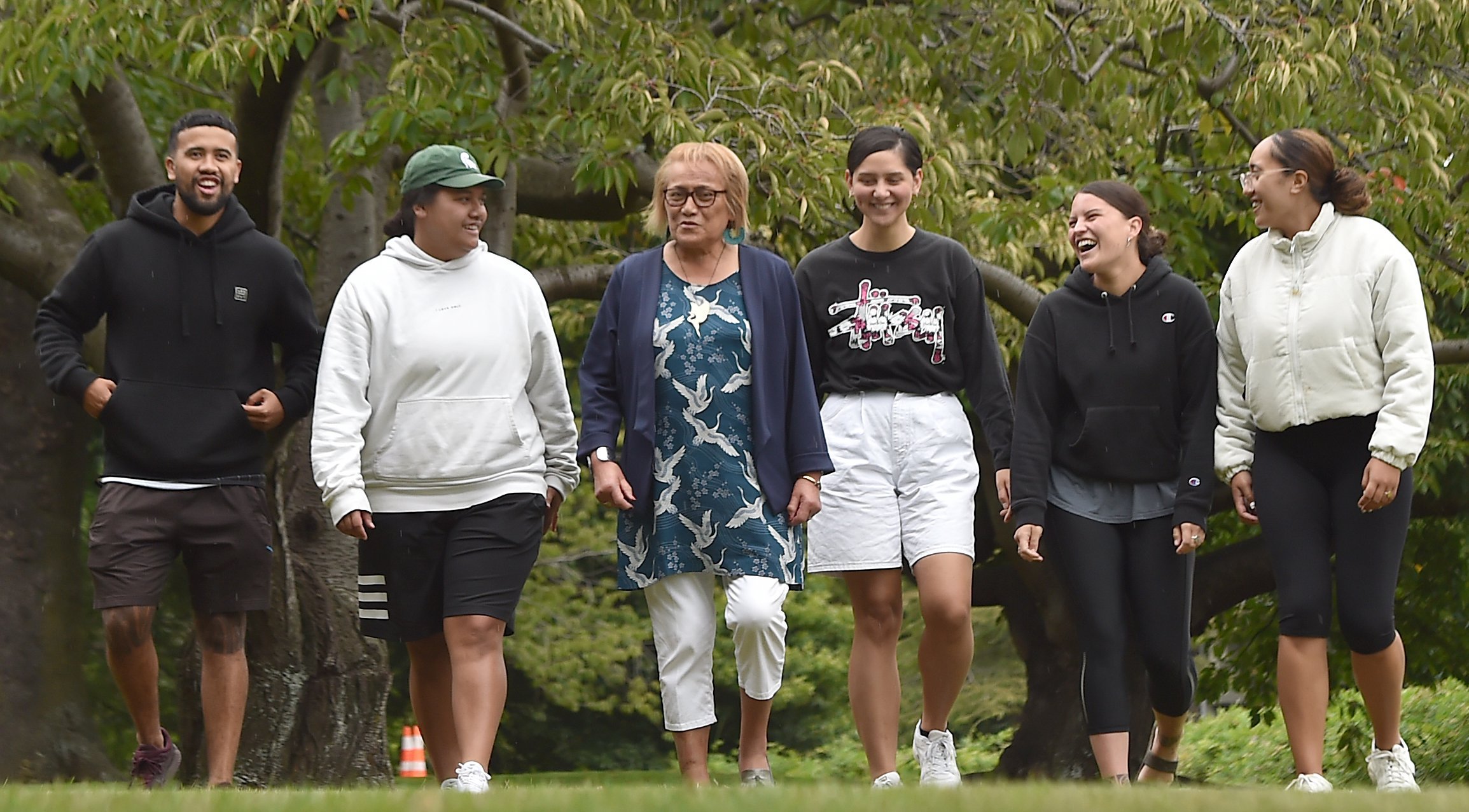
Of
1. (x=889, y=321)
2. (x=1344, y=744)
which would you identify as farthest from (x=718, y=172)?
(x=1344, y=744)

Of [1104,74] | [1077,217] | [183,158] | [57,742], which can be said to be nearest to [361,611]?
[183,158]

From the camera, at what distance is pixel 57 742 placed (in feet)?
41.1

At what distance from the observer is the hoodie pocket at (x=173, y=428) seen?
5871mm

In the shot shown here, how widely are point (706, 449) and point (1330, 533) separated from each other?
6.94ft

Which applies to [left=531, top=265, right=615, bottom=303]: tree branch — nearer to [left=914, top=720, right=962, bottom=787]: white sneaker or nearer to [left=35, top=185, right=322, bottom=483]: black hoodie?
[left=35, top=185, right=322, bottom=483]: black hoodie

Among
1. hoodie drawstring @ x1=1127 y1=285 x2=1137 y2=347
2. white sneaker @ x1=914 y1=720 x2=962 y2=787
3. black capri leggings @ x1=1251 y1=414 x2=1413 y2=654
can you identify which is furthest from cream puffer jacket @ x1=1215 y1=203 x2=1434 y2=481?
white sneaker @ x1=914 y1=720 x2=962 y2=787

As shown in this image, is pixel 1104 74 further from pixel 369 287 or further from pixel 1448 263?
pixel 369 287

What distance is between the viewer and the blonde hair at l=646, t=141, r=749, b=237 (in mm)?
5820

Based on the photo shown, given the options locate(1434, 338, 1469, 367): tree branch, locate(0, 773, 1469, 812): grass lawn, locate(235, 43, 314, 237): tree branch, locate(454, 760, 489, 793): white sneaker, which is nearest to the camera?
locate(0, 773, 1469, 812): grass lawn

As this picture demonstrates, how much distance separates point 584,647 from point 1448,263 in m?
13.8

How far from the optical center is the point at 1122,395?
19.8 feet

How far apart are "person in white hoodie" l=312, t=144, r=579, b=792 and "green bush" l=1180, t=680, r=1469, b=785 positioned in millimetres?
8336

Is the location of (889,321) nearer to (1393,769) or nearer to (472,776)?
(472,776)

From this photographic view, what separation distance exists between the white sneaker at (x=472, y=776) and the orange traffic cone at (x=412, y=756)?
575 inches
